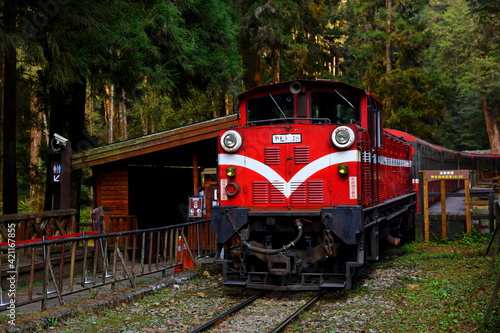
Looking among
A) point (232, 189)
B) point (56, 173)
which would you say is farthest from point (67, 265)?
point (232, 189)

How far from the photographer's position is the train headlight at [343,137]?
7.93 metres

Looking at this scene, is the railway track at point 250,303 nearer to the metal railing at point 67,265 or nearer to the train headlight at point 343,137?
the metal railing at point 67,265

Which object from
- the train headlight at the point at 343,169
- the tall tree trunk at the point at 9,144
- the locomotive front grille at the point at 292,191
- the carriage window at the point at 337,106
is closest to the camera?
the train headlight at the point at 343,169

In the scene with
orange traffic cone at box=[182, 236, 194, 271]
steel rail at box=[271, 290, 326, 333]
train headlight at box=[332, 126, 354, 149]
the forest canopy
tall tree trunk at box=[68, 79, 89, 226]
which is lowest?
steel rail at box=[271, 290, 326, 333]

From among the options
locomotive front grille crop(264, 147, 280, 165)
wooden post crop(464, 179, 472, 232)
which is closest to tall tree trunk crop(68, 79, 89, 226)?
locomotive front grille crop(264, 147, 280, 165)

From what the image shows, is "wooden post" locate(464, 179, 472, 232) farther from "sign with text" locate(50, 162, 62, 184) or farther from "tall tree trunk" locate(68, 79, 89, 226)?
"tall tree trunk" locate(68, 79, 89, 226)

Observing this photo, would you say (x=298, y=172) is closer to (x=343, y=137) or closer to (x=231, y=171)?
(x=343, y=137)

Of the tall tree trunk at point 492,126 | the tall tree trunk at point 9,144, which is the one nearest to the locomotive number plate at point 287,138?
the tall tree trunk at point 9,144

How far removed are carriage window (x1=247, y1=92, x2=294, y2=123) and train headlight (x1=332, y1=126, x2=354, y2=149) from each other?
110 centimetres

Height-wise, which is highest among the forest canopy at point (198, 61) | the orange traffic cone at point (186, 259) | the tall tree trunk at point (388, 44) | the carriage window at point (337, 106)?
the tall tree trunk at point (388, 44)

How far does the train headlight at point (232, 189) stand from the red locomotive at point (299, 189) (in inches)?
0.7

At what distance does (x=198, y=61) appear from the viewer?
670 inches

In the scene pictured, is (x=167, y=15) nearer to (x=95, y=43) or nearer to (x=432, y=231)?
(x=95, y=43)

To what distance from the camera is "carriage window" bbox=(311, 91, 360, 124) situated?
28.9 ft
